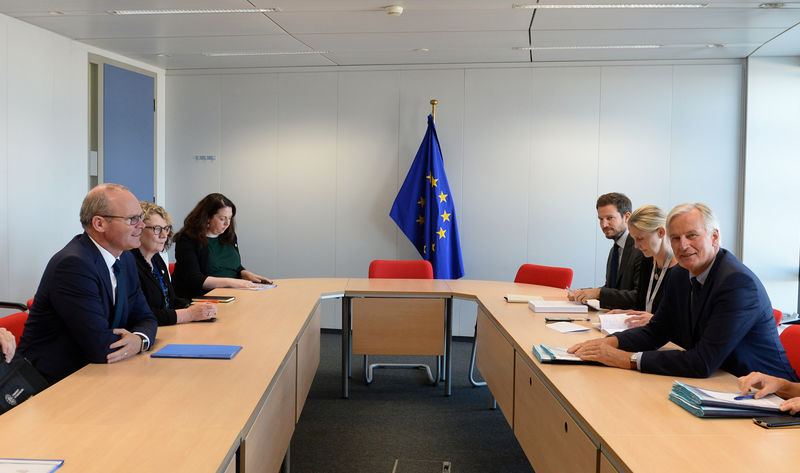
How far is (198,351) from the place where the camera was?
2.51m

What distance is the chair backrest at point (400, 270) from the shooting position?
5.25 metres

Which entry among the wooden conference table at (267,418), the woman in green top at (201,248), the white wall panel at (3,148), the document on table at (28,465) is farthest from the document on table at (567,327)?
the white wall panel at (3,148)

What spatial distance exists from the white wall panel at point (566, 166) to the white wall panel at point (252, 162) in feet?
8.96

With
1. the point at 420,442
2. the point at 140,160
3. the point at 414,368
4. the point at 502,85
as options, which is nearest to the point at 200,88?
the point at 140,160

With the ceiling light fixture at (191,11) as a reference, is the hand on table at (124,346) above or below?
below

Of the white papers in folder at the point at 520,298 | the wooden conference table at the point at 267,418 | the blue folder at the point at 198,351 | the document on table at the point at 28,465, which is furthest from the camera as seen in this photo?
the white papers in folder at the point at 520,298

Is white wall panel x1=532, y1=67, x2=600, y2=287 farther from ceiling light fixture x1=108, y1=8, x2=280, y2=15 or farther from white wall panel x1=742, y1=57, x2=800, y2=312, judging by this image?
ceiling light fixture x1=108, y1=8, x2=280, y2=15

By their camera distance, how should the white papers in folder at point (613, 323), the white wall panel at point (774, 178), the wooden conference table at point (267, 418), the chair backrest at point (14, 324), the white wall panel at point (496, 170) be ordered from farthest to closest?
the white wall panel at point (496, 170)
the white wall panel at point (774, 178)
the white papers in folder at point (613, 323)
the chair backrest at point (14, 324)
the wooden conference table at point (267, 418)

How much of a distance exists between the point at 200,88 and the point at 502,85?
10.5 feet

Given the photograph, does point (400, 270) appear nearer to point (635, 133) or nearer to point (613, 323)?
point (613, 323)

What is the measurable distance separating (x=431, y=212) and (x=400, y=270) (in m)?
1.23

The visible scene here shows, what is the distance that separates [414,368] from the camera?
5.41m

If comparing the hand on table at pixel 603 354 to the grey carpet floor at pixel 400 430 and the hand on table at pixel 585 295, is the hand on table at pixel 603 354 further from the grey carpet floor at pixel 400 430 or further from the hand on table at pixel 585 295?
the hand on table at pixel 585 295

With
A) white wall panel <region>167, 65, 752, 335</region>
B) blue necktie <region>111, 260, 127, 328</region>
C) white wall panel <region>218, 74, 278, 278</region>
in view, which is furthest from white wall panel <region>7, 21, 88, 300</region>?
blue necktie <region>111, 260, 127, 328</region>
